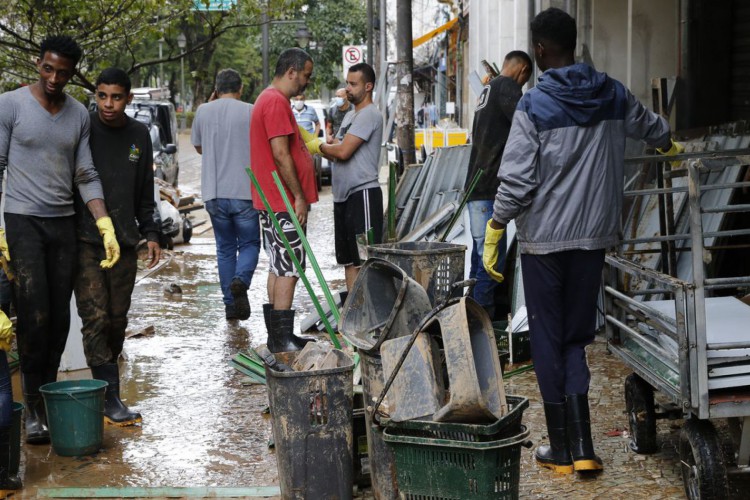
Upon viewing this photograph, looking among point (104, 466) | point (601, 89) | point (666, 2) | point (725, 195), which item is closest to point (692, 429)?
point (601, 89)

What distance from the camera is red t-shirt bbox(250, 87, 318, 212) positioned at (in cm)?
734

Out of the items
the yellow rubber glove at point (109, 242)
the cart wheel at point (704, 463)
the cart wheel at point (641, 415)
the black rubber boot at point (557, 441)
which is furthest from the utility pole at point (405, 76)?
the cart wheel at point (704, 463)

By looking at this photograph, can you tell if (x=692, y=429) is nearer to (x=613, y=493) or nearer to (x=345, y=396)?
(x=613, y=493)

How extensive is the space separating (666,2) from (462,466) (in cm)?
593

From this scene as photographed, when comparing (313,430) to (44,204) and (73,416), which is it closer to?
(73,416)

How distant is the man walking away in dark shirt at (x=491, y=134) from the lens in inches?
292

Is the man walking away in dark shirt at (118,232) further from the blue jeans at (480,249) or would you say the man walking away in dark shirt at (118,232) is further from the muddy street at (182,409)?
the blue jeans at (480,249)

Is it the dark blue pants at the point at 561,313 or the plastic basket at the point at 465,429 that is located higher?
the dark blue pants at the point at 561,313

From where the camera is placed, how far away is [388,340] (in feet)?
14.5

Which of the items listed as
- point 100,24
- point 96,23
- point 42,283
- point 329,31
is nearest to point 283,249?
point 42,283

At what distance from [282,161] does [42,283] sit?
2.30m

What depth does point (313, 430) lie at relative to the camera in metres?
4.53

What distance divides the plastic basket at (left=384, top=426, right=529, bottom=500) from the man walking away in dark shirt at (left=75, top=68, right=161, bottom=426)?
236 centimetres

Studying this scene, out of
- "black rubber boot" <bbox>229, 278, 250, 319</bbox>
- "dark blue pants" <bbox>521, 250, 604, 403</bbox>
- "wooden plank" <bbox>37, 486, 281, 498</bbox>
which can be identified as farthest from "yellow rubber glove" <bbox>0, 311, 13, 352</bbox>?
Result: "black rubber boot" <bbox>229, 278, 250, 319</bbox>
